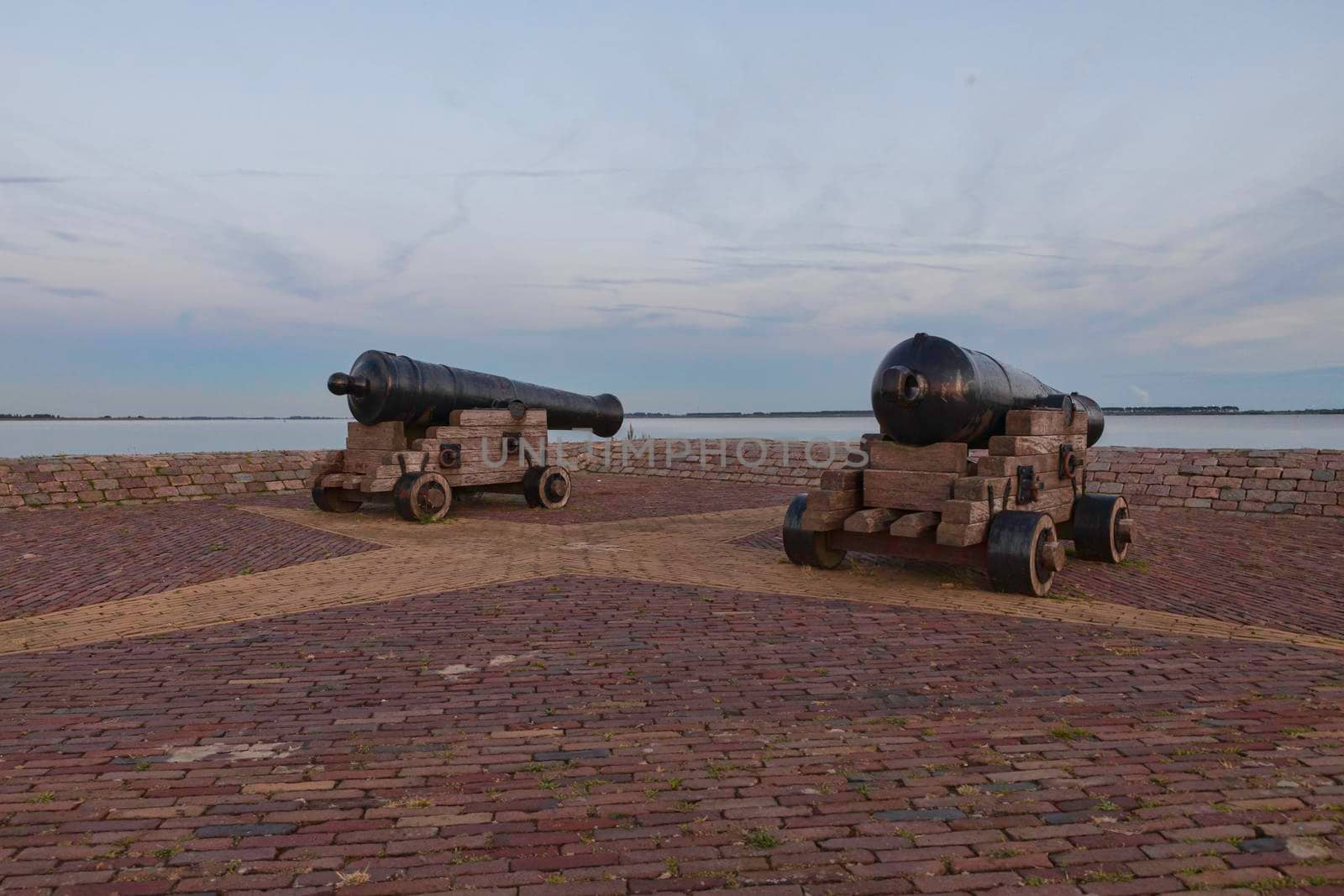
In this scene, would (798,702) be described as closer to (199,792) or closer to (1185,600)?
(199,792)

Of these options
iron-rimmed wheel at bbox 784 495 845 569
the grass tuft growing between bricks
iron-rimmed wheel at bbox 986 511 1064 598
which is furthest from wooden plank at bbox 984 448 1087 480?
the grass tuft growing between bricks

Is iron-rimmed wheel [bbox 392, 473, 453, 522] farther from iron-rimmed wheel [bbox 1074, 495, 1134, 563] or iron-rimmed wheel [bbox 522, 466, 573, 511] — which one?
iron-rimmed wheel [bbox 1074, 495, 1134, 563]

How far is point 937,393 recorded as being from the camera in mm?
7027

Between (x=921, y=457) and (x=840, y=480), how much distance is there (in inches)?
29.4

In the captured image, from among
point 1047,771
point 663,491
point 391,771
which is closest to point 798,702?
point 1047,771

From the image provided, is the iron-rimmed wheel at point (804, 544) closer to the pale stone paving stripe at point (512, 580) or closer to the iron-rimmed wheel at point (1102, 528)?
the pale stone paving stripe at point (512, 580)

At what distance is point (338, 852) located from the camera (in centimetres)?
255

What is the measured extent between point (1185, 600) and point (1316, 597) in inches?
43.0

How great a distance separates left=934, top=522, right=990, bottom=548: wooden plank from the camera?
6.71 metres

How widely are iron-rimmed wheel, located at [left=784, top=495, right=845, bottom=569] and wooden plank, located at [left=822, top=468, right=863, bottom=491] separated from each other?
0.27m

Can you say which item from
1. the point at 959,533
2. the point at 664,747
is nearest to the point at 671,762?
the point at 664,747

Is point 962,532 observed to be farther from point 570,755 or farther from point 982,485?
point 570,755

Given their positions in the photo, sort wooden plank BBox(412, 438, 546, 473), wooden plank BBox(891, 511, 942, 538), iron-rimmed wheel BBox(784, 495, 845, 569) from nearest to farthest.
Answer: wooden plank BBox(891, 511, 942, 538)
iron-rimmed wheel BBox(784, 495, 845, 569)
wooden plank BBox(412, 438, 546, 473)

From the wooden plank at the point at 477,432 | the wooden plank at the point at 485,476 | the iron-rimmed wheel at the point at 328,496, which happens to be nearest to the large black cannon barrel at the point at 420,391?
the wooden plank at the point at 477,432
